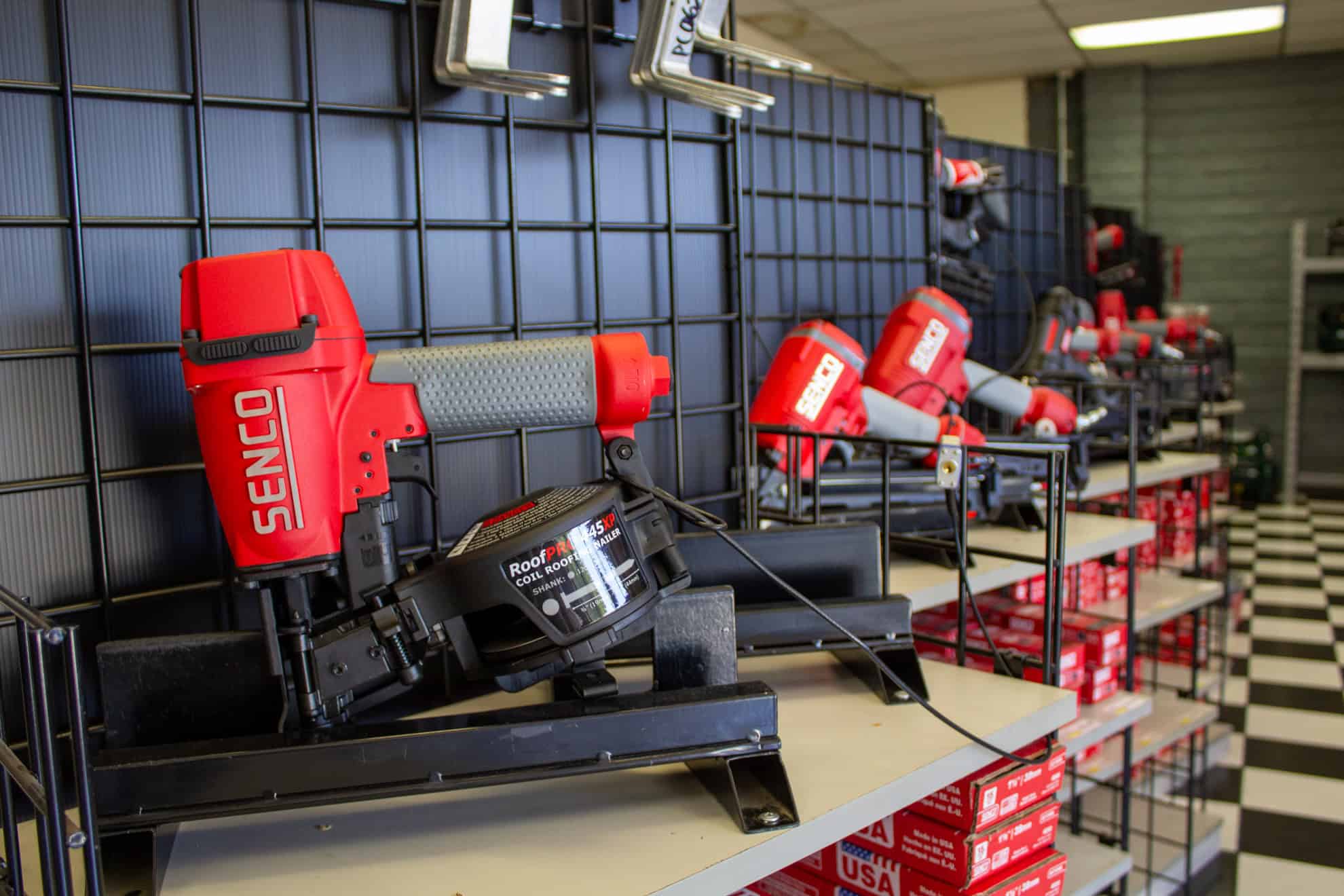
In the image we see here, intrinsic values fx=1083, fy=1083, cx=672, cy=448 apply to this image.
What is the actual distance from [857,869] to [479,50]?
3.88ft

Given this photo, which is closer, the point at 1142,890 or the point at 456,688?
the point at 456,688

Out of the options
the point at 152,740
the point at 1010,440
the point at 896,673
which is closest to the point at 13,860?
the point at 152,740

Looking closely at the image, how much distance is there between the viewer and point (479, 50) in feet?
4.77

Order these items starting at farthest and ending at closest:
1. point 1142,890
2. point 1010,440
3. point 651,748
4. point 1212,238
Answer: point 1212,238
point 1142,890
point 1010,440
point 651,748

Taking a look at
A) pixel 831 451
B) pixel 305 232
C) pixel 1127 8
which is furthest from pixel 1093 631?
pixel 1127 8

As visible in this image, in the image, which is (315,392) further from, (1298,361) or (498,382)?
(1298,361)

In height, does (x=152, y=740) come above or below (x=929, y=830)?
above

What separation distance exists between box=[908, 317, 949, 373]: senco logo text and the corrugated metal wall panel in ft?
20.0

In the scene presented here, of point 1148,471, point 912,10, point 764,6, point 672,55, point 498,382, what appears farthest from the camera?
point 912,10

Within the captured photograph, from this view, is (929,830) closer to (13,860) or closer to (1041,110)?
(13,860)

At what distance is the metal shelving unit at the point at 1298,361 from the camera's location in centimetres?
704

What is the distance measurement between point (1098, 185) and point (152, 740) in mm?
7992

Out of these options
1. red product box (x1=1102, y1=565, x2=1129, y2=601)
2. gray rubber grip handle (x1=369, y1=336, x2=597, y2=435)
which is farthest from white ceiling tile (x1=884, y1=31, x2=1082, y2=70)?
gray rubber grip handle (x1=369, y1=336, x2=597, y2=435)

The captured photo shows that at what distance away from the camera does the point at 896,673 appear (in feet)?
4.32
